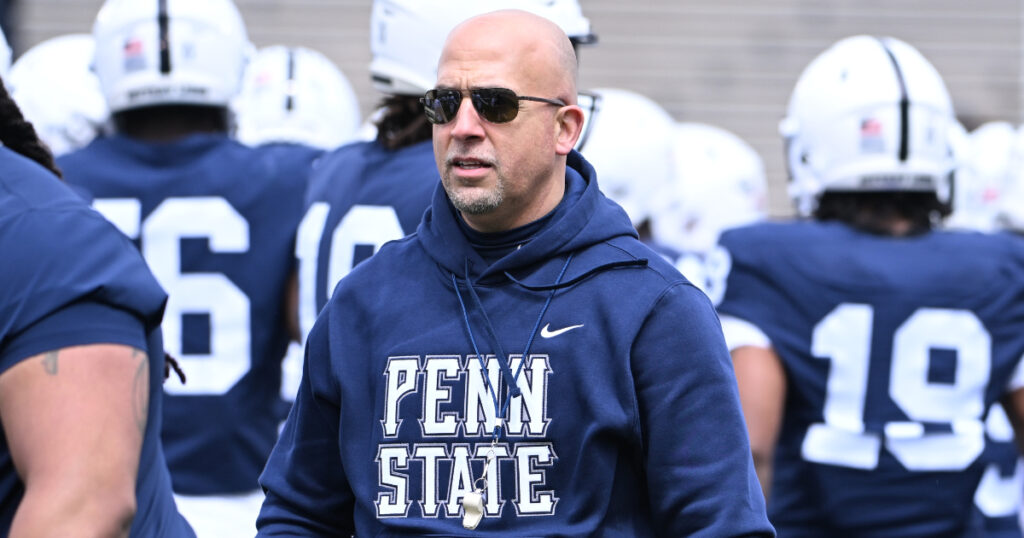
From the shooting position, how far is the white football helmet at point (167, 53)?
15.2ft

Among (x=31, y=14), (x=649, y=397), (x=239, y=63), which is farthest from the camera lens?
(x=31, y=14)

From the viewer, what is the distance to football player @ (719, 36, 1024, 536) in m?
4.17

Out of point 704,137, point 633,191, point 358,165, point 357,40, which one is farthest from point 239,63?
point 357,40

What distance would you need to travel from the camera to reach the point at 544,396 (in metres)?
2.35

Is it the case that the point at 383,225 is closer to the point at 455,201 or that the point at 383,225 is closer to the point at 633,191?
the point at 455,201

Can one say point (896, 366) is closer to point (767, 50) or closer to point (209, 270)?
point (209, 270)

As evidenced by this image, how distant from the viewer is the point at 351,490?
254 cm

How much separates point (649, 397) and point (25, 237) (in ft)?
3.20

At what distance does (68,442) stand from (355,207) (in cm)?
172

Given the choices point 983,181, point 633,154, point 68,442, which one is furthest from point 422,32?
point 983,181

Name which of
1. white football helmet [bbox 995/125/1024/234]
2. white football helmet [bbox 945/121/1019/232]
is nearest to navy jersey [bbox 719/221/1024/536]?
white football helmet [bbox 995/125/1024/234]

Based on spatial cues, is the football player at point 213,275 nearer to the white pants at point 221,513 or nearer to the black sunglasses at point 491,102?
the white pants at point 221,513

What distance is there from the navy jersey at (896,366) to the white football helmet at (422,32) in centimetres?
101

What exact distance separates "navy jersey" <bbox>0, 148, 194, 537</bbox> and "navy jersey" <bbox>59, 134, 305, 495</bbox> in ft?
6.83
